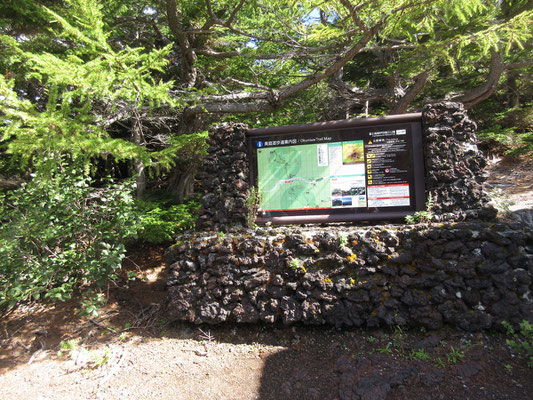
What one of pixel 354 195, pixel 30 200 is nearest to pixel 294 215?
pixel 354 195

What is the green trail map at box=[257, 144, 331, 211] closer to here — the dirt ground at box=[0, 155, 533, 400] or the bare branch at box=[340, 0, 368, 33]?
the dirt ground at box=[0, 155, 533, 400]

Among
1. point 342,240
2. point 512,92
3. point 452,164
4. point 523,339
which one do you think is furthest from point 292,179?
point 512,92

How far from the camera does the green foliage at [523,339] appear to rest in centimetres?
266

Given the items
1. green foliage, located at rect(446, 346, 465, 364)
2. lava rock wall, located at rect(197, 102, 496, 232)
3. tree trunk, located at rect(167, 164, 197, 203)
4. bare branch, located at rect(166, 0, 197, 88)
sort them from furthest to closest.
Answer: tree trunk, located at rect(167, 164, 197, 203), bare branch, located at rect(166, 0, 197, 88), lava rock wall, located at rect(197, 102, 496, 232), green foliage, located at rect(446, 346, 465, 364)

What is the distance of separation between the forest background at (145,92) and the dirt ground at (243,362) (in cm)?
61

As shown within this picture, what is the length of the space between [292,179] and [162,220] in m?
2.87

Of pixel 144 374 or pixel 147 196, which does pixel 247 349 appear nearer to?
pixel 144 374

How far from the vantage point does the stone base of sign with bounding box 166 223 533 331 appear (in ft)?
10.3

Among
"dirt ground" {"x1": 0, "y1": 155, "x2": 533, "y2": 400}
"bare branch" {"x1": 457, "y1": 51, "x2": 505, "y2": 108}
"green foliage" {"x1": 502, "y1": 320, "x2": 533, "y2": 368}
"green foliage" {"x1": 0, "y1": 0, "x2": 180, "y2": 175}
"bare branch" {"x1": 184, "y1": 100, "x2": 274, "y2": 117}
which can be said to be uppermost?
"bare branch" {"x1": 457, "y1": 51, "x2": 505, "y2": 108}

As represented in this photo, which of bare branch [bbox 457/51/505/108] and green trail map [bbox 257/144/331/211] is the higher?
bare branch [bbox 457/51/505/108]

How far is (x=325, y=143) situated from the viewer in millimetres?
4184

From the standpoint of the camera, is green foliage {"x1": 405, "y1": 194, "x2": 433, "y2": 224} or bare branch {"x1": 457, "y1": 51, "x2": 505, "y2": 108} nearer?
green foliage {"x1": 405, "y1": 194, "x2": 433, "y2": 224}

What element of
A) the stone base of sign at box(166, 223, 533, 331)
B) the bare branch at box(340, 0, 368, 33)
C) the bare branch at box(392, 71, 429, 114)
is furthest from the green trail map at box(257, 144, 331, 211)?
the bare branch at box(392, 71, 429, 114)

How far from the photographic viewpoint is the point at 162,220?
5711 mm
